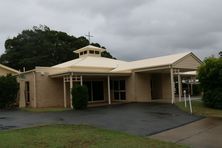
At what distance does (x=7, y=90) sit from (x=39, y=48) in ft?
84.9

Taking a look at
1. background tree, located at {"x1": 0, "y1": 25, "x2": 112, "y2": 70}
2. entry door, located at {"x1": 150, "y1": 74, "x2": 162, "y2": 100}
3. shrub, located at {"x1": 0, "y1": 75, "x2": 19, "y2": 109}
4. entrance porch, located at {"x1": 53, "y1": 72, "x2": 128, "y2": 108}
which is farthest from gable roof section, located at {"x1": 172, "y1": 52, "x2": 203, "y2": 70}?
background tree, located at {"x1": 0, "y1": 25, "x2": 112, "y2": 70}

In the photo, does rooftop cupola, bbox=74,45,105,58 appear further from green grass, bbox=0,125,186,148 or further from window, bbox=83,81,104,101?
green grass, bbox=0,125,186,148

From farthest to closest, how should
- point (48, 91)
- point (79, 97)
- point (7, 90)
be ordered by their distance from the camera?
1. point (48, 91)
2. point (7, 90)
3. point (79, 97)

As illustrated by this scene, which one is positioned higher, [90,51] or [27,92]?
[90,51]

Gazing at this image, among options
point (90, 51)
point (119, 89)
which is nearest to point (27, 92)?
point (119, 89)

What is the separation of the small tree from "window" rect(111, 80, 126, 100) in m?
6.62

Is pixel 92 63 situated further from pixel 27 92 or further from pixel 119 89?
pixel 27 92

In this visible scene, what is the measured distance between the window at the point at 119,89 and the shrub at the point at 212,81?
819 centimetres

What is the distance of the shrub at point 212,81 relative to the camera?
1818 cm

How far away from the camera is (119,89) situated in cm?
2622

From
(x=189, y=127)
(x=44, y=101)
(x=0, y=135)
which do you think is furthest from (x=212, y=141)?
(x=44, y=101)

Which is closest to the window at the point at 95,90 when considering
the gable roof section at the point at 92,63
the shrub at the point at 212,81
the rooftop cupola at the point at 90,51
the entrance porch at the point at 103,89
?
the entrance porch at the point at 103,89

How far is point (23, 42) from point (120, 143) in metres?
42.9

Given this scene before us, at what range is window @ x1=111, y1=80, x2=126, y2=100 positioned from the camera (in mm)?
25867
